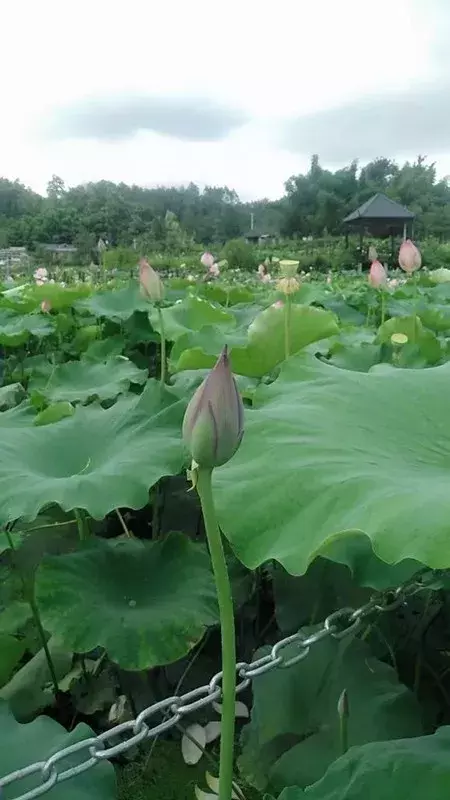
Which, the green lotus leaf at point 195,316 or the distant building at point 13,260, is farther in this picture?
the distant building at point 13,260

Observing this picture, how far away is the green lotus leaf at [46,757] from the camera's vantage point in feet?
2.21

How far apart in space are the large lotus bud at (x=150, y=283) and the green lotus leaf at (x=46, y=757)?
3.12 ft

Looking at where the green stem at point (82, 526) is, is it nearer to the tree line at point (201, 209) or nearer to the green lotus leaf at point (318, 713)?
the green lotus leaf at point (318, 713)

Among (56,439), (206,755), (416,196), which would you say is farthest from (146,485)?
(416,196)

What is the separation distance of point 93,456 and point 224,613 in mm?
533

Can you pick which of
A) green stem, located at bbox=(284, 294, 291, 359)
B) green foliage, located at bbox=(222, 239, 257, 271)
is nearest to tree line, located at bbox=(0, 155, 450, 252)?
green foliage, located at bbox=(222, 239, 257, 271)

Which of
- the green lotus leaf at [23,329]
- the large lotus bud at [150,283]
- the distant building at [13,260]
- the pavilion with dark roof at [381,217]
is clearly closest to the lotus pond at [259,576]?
the large lotus bud at [150,283]

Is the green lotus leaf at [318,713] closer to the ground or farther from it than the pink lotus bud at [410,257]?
closer to the ground

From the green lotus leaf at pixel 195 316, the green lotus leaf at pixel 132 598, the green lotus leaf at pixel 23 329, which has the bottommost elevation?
the green lotus leaf at pixel 132 598

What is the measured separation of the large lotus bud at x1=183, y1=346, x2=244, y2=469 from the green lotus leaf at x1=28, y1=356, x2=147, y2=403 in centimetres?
99

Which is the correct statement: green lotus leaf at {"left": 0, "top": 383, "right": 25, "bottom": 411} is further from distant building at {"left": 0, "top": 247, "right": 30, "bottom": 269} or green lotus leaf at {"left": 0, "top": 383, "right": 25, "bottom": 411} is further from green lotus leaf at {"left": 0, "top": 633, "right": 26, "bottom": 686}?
distant building at {"left": 0, "top": 247, "right": 30, "bottom": 269}

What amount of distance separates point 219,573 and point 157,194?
4403cm

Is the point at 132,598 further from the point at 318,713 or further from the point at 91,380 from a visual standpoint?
the point at 91,380

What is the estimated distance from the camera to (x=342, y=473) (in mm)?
636
